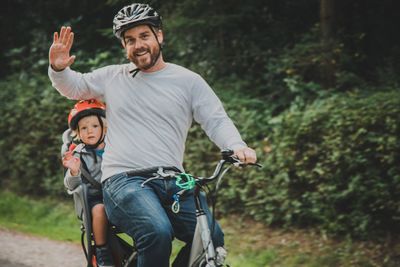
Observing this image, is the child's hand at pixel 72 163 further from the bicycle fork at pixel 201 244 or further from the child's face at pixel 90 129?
the bicycle fork at pixel 201 244

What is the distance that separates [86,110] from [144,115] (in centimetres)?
84

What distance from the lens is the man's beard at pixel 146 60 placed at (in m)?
4.06

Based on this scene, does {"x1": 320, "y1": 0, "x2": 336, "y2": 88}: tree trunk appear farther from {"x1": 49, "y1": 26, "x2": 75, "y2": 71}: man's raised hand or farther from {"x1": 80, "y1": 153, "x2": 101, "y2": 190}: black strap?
{"x1": 49, "y1": 26, "x2": 75, "y2": 71}: man's raised hand

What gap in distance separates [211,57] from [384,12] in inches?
104

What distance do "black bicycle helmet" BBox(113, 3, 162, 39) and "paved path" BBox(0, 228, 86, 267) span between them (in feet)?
11.7

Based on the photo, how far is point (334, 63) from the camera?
27.1 feet

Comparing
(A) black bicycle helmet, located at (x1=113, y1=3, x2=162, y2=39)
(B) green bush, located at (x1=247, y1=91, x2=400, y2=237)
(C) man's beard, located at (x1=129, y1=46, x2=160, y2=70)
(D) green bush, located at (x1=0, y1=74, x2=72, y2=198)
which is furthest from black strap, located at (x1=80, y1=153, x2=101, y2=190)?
(D) green bush, located at (x1=0, y1=74, x2=72, y2=198)

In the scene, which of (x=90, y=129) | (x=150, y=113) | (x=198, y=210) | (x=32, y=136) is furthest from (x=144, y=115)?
(x=32, y=136)

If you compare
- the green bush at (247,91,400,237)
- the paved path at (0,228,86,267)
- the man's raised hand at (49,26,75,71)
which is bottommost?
the paved path at (0,228,86,267)

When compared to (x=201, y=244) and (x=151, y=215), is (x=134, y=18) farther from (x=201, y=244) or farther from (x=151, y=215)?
(x=201, y=244)

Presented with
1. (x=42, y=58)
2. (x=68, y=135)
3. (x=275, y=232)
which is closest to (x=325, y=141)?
(x=275, y=232)

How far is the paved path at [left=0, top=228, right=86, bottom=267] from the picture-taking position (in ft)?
22.5

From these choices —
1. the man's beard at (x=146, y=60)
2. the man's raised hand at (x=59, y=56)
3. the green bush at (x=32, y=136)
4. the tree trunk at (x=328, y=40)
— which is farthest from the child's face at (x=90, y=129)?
the green bush at (x=32, y=136)

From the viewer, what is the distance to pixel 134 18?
401cm
